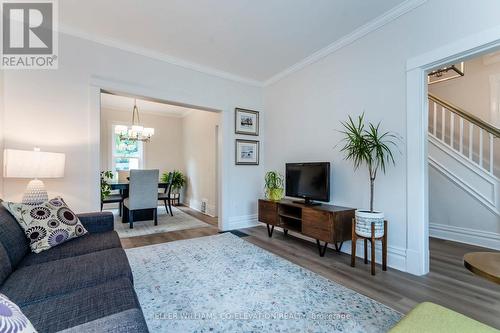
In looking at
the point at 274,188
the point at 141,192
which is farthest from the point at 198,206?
the point at 274,188

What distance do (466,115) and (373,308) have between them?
3222 mm

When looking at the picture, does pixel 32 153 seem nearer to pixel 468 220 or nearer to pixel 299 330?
pixel 299 330

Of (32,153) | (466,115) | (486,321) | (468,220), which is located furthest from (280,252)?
(466,115)

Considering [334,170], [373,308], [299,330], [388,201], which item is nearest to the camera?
[299,330]

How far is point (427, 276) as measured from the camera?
2277mm

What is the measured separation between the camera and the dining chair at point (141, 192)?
424cm

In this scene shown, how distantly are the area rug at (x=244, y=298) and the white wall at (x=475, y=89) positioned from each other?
4070mm

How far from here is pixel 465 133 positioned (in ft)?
12.4

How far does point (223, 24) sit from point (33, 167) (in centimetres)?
254

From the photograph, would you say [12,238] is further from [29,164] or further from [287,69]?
[287,69]

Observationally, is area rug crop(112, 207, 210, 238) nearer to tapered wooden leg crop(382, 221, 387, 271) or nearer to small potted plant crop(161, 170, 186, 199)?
small potted plant crop(161, 170, 186, 199)

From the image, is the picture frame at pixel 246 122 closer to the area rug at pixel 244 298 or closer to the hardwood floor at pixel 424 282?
the hardwood floor at pixel 424 282

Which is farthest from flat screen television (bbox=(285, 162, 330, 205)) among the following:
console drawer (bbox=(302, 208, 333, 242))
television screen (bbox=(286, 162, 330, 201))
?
console drawer (bbox=(302, 208, 333, 242))

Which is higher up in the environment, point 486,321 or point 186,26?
point 186,26
